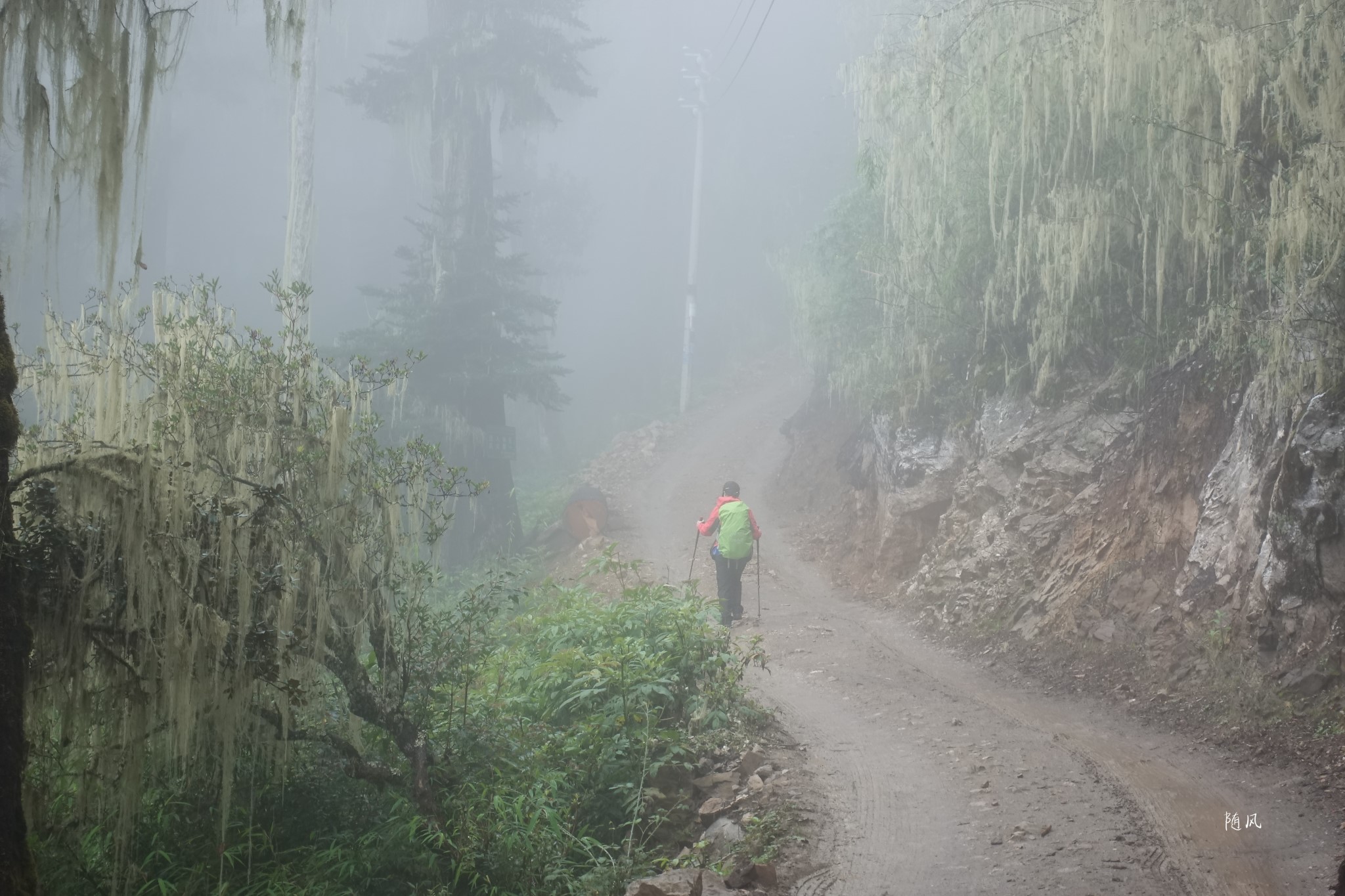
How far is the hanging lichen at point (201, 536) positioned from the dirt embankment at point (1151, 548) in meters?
5.69

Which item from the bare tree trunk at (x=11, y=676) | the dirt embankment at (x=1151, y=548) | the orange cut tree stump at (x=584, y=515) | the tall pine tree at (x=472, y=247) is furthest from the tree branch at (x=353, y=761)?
the tall pine tree at (x=472, y=247)

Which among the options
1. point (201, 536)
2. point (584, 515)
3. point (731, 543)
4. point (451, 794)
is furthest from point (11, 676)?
point (584, 515)

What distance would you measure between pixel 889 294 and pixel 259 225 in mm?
43698

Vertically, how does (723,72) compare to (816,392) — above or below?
above

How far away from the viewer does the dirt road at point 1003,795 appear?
456cm

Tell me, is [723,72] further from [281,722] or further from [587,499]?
[281,722]

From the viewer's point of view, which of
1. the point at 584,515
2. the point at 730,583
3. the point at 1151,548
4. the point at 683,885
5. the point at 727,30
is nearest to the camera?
the point at 683,885

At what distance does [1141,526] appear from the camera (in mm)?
8727

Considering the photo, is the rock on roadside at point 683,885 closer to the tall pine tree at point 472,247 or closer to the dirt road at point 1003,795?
the dirt road at point 1003,795

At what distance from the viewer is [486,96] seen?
2017 cm

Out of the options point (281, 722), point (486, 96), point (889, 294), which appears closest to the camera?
point (281, 722)

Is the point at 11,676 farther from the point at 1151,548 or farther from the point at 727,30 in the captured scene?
the point at 727,30

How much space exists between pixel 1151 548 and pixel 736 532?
4337mm

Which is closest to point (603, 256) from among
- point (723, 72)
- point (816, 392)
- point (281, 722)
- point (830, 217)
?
point (723, 72)
